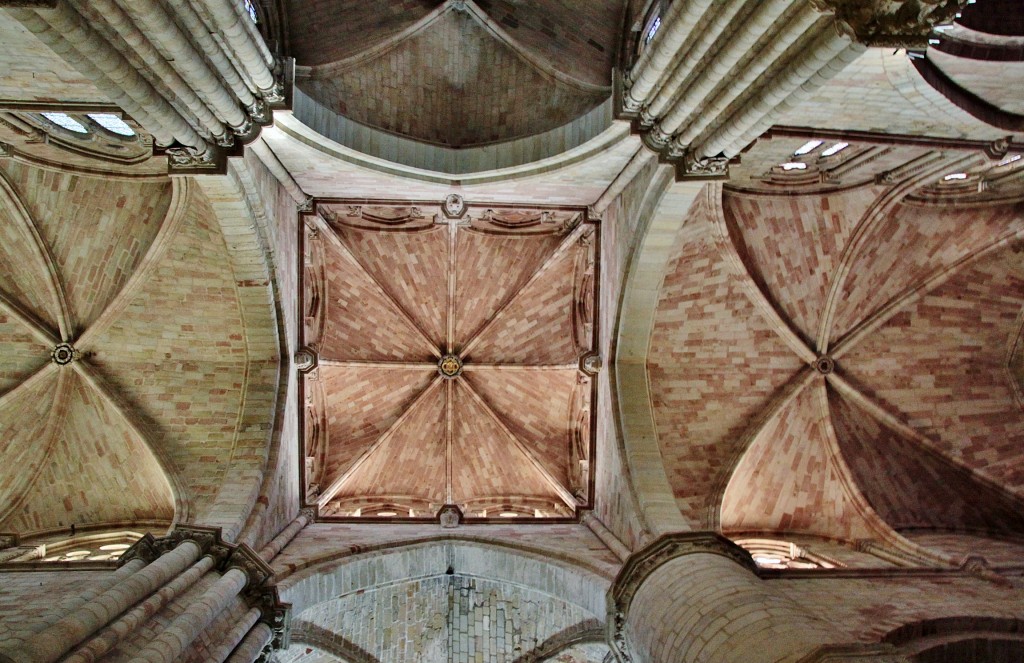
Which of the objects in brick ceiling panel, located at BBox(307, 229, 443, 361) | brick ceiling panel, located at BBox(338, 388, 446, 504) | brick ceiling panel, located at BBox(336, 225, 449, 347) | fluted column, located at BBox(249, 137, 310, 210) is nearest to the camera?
fluted column, located at BBox(249, 137, 310, 210)

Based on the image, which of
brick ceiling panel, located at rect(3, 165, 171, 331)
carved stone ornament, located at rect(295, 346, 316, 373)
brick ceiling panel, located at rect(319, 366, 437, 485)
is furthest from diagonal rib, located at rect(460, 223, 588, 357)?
brick ceiling panel, located at rect(3, 165, 171, 331)

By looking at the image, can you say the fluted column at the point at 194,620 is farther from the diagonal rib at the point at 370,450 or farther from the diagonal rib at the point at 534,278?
the diagonal rib at the point at 534,278

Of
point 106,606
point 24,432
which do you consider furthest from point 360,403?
point 106,606

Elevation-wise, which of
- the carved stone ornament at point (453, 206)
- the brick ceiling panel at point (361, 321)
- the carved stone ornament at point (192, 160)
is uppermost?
the carved stone ornament at point (453, 206)

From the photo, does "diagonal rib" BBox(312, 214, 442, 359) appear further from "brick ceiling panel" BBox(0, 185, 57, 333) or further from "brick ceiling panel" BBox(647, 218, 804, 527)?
"brick ceiling panel" BBox(647, 218, 804, 527)

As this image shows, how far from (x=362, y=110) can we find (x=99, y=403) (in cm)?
700

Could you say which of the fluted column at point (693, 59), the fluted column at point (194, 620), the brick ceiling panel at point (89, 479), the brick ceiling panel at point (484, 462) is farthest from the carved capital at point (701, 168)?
the brick ceiling panel at point (89, 479)

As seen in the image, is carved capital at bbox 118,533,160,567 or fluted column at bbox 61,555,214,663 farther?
carved capital at bbox 118,533,160,567

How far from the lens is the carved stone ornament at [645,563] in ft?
30.7

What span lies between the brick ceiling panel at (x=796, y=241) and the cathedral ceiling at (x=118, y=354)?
330 inches

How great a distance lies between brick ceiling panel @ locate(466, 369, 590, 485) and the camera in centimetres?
1577

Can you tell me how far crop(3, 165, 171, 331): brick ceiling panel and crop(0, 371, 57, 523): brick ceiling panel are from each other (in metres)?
1.52

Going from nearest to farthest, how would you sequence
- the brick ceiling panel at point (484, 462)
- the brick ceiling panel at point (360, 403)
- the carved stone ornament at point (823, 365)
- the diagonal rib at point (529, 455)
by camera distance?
the carved stone ornament at point (823, 365), the diagonal rib at point (529, 455), the brick ceiling panel at point (360, 403), the brick ceiling panel at point (484, 462)

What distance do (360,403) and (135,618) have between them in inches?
373
